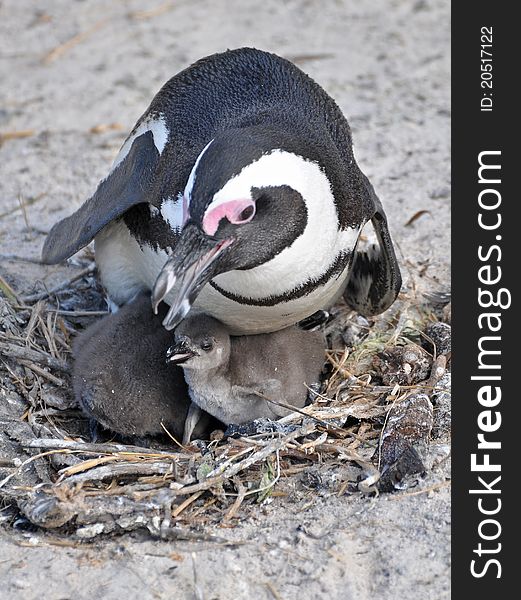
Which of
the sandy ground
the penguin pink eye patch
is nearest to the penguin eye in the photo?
the penguin pink eye patch

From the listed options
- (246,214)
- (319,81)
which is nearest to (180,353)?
(246,214)

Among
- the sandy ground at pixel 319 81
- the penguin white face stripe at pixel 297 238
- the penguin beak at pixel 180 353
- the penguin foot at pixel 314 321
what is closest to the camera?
the sandy ground at pixel 319 81

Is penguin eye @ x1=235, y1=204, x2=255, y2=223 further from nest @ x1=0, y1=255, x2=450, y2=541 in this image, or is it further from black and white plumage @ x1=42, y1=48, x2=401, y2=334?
nest @ x1=0, y1=255, x2=450, y2=541

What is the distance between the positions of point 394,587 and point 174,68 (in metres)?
→ 5.36

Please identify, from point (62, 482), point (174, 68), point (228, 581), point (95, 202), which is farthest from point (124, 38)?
point (228, 581)

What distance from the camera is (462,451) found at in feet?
13.8

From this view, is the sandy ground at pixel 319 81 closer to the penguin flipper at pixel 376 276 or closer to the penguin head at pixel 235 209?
the penguin flipper at pixel 376 276

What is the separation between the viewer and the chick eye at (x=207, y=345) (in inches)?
173

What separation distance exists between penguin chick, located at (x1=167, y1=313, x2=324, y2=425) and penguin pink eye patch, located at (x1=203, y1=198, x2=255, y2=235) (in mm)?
796

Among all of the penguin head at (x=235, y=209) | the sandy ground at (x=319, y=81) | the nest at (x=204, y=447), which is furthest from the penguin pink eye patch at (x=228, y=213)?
the sandy ground at (x=319, y=81)

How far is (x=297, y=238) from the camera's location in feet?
13.0

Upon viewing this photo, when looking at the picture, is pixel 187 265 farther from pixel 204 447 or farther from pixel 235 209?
pixel 204 447

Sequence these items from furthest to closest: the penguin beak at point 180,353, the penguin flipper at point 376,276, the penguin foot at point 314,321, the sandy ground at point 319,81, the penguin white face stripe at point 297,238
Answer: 1. the penguin foot at point 314,321
2. the penguin flipper at point 376,276
3. the penguin beak at point 180,353
4. the penguin white face stripe at point 297,238
5. the sandy ground at point 319,81

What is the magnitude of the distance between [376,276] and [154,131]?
120 centimetres
